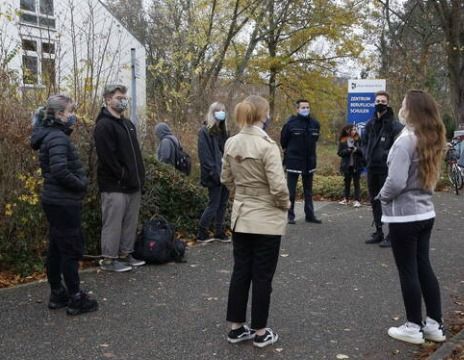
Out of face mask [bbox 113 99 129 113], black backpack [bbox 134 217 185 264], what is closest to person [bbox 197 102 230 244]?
black backpack [bbox 134 217 185 264]

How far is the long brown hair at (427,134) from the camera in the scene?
13.5 ft

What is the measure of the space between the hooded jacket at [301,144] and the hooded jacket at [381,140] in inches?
62.8

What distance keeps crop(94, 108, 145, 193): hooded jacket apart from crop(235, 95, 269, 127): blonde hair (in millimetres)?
2016

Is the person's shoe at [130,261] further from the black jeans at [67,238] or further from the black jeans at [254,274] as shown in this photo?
the black jeans at [254,274]

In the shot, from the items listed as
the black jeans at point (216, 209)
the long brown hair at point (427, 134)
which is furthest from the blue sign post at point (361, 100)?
the long brown hair at point (427, 134)

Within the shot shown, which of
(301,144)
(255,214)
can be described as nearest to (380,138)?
(301,144)

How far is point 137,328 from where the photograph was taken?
4535mm

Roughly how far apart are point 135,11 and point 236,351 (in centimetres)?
3001

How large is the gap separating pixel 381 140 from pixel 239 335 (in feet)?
13.1

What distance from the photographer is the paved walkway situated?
13.6 feet

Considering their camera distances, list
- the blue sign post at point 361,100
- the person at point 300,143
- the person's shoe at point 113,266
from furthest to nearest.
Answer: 1. the blue sign post at point 361,100
2. the person at point 300,143
3. the person's shoe at point 113,266

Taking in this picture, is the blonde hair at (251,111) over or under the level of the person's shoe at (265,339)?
over

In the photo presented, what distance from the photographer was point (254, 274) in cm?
415

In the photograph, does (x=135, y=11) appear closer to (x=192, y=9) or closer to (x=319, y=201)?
(x=192, y=9)
